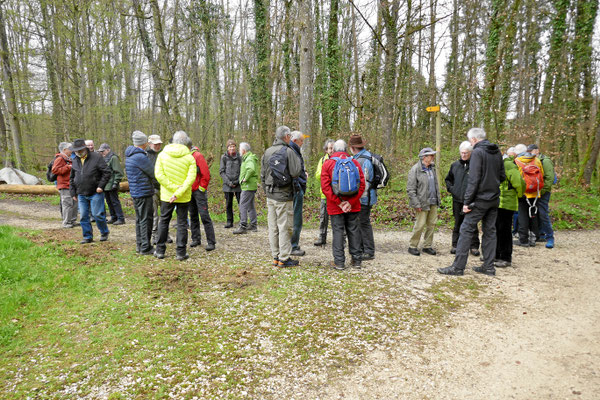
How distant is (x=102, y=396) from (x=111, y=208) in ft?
24.7

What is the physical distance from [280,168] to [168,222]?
2302 millimetres

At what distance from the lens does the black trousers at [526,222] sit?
7.36m

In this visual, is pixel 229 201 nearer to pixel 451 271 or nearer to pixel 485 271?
pixel 451 271

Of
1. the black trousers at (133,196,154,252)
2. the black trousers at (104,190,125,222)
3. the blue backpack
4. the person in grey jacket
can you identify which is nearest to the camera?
the blue backpack

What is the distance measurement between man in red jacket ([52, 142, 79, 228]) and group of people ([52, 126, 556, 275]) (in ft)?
5.26

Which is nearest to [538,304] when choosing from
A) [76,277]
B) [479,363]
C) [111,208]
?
[479,363]

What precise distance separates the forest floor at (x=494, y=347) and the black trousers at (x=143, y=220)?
3.05m

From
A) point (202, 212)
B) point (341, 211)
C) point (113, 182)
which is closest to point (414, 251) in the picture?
point (341, 211)

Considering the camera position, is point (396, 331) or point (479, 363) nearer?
point (479, 363)

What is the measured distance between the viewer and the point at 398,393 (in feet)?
9.32

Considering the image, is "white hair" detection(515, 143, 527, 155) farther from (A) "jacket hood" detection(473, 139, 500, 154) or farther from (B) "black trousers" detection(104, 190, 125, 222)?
(B) "black trousers" detection(104, 190, 125, 222)

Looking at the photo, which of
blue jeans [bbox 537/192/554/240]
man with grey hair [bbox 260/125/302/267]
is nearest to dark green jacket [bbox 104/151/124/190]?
man with grey hair [bbox 260/125/302/267]

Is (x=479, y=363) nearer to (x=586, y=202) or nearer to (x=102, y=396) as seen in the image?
(x=102, y=396)

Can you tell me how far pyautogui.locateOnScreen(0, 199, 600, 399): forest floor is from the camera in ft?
9.44
